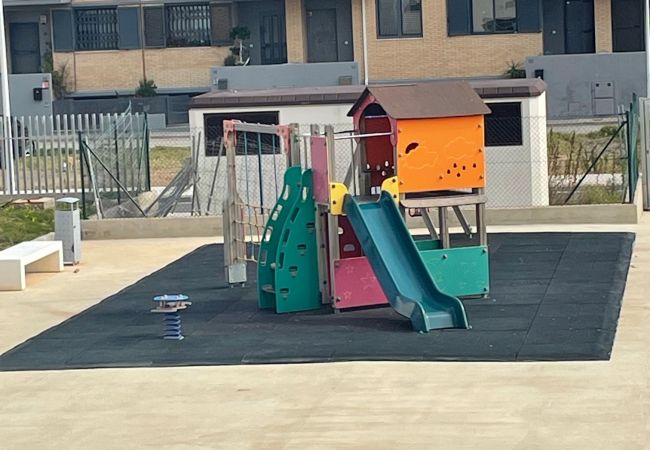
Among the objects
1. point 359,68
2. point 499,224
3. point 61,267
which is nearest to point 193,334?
point 61,267

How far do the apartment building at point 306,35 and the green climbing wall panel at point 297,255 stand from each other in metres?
32.2

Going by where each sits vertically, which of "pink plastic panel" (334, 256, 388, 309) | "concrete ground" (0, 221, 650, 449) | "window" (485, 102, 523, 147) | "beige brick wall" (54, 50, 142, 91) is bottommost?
"concrete ground" (0, 221, 650, 449)

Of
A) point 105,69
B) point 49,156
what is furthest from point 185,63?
point 49,156

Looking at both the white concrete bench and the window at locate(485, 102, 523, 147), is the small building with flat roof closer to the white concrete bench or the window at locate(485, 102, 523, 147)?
the window at locate(485, 102, 523, 147)

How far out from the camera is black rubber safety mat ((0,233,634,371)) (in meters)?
11.8

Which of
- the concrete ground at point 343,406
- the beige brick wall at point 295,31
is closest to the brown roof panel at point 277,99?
the concrete ground at point 343,406

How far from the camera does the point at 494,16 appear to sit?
47.5m

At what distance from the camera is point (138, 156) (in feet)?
81.5

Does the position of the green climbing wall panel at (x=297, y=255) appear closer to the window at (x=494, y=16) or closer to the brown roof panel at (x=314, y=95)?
the brown roof panel at (x=314, y=95)

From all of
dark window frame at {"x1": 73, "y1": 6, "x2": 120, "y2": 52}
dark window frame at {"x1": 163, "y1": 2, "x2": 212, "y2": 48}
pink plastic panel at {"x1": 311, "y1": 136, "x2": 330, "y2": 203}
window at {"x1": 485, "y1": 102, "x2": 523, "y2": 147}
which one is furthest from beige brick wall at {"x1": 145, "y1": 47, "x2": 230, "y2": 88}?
pink plastic panel at {"x1": 311, "y1": 136, "x2": 330, "y2": 203}

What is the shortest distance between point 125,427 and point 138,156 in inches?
605

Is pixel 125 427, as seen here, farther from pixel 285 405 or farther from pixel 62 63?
pixel 62 63

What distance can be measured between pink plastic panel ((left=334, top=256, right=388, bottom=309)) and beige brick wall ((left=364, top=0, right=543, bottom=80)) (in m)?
34.1

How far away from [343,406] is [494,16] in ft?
127
